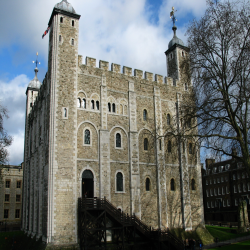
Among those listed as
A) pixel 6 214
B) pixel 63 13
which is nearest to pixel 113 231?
pixel 63 13

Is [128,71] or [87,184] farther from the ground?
[128,71]

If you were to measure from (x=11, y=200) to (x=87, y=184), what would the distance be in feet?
95.5

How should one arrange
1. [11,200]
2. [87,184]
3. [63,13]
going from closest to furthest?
[87,184], [63,13], [11,200]

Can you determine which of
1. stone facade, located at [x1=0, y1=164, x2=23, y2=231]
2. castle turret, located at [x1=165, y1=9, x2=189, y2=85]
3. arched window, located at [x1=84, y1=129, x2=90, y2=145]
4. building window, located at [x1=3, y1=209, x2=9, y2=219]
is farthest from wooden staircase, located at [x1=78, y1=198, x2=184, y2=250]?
building window, located at [x1=3, y1=209, x2=9, y2=219]

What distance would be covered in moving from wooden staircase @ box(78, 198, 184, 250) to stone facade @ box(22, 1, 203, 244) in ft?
3.27

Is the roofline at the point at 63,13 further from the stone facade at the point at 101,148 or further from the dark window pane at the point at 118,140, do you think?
the dark window pane at the point at 118,140

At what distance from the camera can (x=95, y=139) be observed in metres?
23.6

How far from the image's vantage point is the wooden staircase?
1991cm

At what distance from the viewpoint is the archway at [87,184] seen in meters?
22.4

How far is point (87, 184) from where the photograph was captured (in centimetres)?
2308

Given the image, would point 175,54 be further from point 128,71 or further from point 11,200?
point 11,200

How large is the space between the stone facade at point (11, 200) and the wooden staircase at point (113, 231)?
1114 inches

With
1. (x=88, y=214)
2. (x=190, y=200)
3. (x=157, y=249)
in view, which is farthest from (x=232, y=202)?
(x=88, y=214)

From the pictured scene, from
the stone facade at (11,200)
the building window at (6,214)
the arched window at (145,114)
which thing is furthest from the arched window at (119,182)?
the building window at (6,214)
